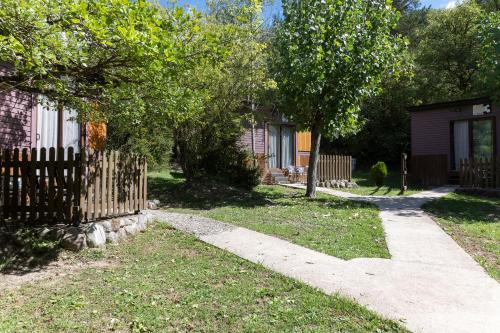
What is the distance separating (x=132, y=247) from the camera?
7.07m

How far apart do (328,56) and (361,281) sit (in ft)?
27.5

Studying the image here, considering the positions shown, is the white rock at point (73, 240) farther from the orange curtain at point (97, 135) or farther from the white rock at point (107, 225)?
the orange curtain at point (97, 135)

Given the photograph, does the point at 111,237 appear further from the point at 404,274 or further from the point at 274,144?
the point at 274,144

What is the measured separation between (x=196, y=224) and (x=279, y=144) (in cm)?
1385

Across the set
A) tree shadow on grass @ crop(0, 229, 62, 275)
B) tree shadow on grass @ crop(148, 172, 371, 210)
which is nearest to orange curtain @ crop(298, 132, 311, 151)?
tree shadow on grass @ crop(148, 172, 371, 210)

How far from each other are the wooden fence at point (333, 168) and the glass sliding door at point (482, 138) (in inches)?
221

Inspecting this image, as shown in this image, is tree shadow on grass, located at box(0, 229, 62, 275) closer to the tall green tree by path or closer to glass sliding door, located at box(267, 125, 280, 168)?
the tall green tree by path

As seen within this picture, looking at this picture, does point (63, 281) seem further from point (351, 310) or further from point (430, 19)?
point (430, 19)

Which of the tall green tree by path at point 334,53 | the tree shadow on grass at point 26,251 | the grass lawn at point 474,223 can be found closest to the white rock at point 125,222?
the tree shadow on grass at point 26,251

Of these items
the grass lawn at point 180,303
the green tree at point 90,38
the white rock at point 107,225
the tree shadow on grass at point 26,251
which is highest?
the green tree at point 90,38

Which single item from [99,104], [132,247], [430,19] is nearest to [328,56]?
[99,104]

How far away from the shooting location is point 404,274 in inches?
223

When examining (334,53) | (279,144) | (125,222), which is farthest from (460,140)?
(125,222)

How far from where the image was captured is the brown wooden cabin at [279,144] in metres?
20.6
